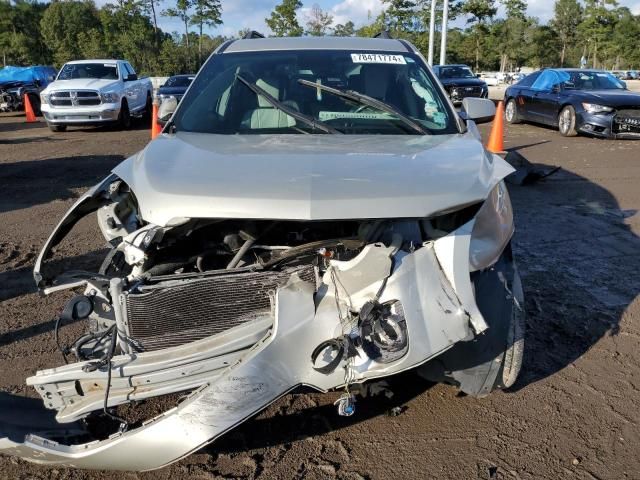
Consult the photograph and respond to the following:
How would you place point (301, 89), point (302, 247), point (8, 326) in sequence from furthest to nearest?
1. point (8, 326)
2. point (301, 89)
3. point (302, 247)

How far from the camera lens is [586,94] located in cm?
1228

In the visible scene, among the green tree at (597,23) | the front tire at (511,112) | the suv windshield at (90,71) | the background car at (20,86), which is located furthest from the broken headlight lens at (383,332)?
the green tree at (597,23)

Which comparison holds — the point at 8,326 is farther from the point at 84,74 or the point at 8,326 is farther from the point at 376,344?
the point at 84,74

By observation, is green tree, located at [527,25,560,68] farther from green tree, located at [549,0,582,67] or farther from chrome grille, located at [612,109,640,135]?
chrome grille, located at [612,109,640,135]

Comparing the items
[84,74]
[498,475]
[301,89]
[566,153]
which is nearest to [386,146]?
[301,89]

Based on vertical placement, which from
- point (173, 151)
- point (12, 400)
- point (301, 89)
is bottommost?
point (12, 400)

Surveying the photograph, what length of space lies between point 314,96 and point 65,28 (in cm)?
4773

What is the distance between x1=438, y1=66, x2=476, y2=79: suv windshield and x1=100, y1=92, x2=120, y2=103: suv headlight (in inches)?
431

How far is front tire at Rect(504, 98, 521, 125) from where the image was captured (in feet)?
51.0

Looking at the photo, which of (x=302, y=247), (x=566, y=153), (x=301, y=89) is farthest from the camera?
(x=566, y=153)

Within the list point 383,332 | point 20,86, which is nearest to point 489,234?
point 383,332

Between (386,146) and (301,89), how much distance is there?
1.02 meters

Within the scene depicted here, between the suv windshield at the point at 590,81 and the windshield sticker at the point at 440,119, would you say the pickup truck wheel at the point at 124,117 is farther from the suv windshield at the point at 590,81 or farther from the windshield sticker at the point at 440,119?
the windshield sticker at the point at 440,119

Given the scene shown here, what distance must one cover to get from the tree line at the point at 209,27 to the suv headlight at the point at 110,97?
26166 millimetres
